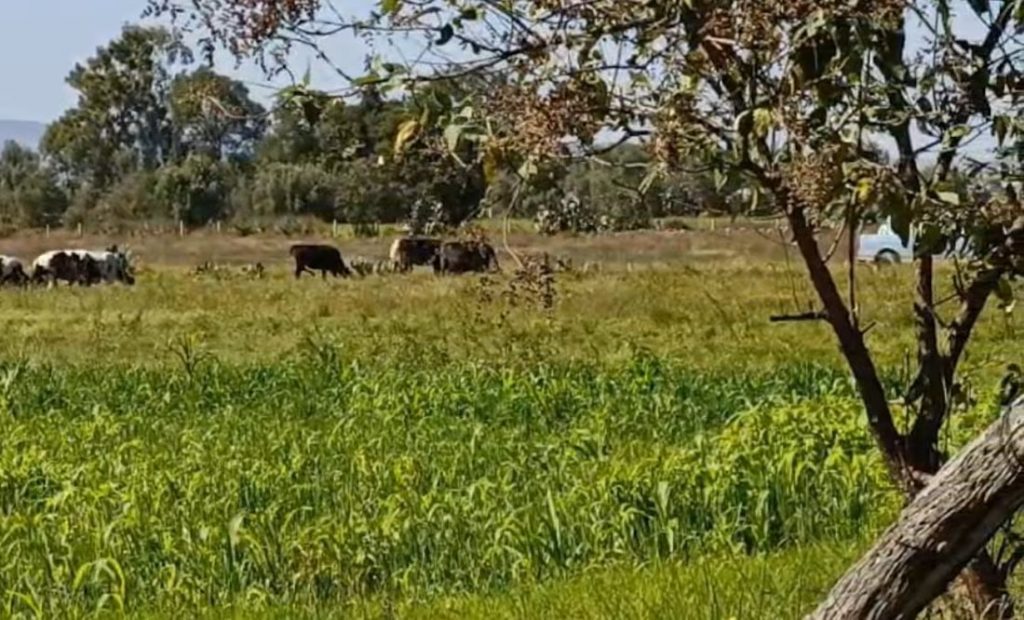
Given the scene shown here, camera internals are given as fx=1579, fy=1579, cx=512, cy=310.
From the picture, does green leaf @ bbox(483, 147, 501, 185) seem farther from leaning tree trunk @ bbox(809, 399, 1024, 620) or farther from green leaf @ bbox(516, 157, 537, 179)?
leaning tree trunk @ bbox(809, 399, 1024, 620)

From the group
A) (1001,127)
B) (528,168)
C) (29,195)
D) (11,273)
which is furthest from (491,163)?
(29,195)

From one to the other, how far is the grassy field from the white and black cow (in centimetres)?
1819

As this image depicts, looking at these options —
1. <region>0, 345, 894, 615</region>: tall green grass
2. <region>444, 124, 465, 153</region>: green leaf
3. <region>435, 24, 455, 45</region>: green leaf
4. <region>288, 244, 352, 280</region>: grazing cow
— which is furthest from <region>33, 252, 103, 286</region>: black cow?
<region>444, 124, 465, 153</region>: green leaf

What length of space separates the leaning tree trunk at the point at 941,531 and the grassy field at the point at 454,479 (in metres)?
0.62

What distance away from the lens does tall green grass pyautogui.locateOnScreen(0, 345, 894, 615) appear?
540 cm

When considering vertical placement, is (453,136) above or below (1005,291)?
above

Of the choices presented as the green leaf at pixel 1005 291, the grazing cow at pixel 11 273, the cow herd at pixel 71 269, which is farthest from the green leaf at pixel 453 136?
the grazing cow at pixel 11 273

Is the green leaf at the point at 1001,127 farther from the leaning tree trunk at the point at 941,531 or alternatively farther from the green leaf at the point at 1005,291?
the leaning tree trunk at the point at 941,531

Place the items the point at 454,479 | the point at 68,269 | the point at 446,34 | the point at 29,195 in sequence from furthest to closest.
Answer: the point at 29,195 → the point at 68,269 → the point at 454,479 → the point at 446,34

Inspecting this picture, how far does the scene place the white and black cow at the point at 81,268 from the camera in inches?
1296

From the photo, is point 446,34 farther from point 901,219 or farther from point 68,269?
point 68,269

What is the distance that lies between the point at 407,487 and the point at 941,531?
5115 mm

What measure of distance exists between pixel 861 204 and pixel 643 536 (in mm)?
3748

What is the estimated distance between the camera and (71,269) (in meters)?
33.5
